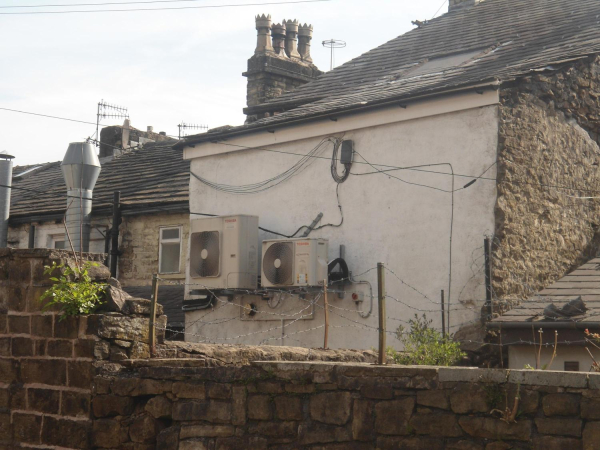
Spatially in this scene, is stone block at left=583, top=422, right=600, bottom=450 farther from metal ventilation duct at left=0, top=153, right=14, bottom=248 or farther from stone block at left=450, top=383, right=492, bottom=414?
metal ventilation duct at left=0, top=153, right=14, bottom=248

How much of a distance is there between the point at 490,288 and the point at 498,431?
6.55 metres

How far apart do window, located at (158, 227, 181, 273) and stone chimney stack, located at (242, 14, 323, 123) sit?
11.8ft

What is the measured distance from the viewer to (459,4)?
2044 centimetres

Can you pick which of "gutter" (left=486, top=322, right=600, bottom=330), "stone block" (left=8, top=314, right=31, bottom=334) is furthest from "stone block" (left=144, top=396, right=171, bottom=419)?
"gutter" (left=486, top=322, right=600, bottom=330)

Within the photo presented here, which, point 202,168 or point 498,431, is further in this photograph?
point 202,168

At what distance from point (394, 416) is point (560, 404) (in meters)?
1.22

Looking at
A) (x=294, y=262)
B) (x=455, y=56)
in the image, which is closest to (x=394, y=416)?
(x=294, y=262)

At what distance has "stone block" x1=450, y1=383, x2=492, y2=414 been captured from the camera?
20.0ft

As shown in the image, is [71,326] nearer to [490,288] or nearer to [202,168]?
[490,288]

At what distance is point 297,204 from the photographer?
49.2ft

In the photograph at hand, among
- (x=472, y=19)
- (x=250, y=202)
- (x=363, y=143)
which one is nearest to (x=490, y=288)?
(x=363, y=143)

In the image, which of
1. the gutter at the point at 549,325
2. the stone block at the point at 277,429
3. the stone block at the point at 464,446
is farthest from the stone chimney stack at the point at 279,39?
the stone block at the point at 464,446

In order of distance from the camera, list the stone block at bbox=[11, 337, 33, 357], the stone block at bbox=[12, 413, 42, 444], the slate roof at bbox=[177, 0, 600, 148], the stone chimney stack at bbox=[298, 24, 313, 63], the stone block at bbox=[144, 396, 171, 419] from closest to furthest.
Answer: the stone block at bbox=[144, 396, 171, 419] → the stone block at bbox=[12, 413, 42, 444] → the stone block at bbox=[11, 337, 33, 357] → the slate roof at bbox=[177, 0, 600, 148] → the stone chimney stack at bbox=[298, 24, 313, 63]

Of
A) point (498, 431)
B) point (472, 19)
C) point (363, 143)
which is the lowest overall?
point (498, 431)
